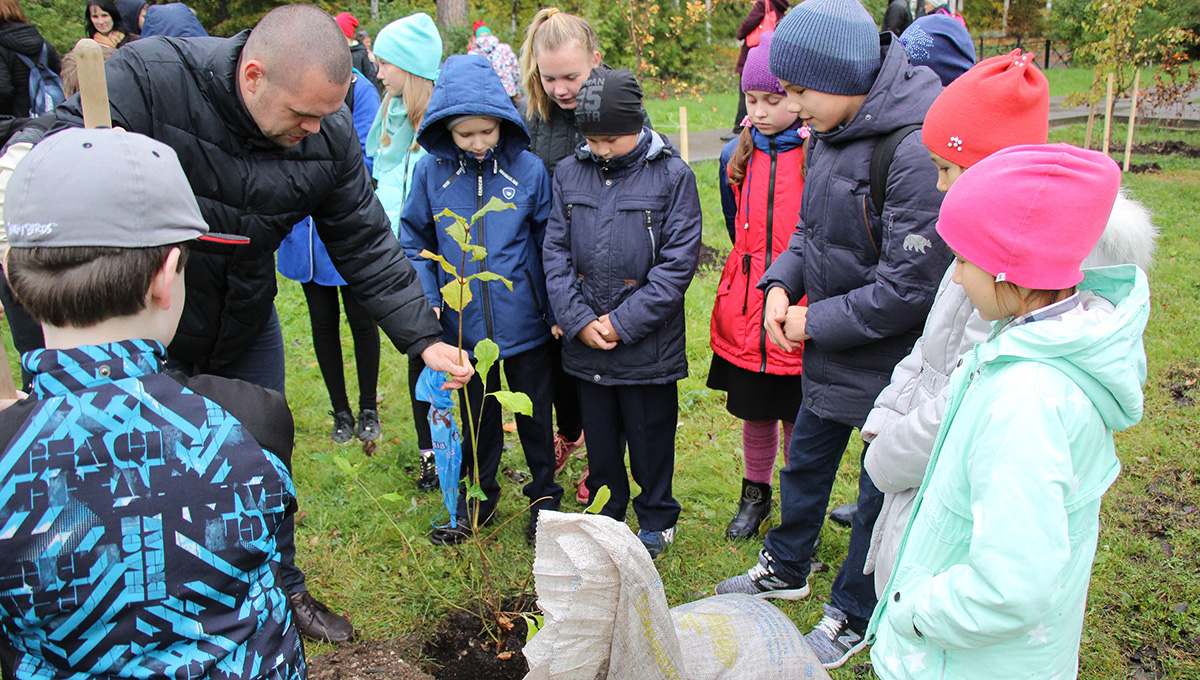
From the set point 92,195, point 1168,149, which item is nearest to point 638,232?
point 92,195

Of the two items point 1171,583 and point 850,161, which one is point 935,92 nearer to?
point 850,161

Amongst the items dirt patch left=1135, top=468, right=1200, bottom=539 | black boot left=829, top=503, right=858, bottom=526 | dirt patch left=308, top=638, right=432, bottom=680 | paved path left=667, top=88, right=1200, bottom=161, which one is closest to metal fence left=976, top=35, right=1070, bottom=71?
paved path left=667, top=88, right=1200, bottom=161

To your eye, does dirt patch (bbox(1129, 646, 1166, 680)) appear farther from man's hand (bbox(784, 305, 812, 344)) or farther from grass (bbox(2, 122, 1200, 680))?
man's hand (bbox(784, 305, 812, 344))

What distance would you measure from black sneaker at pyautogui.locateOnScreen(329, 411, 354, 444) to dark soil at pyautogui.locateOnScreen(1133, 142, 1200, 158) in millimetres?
12260

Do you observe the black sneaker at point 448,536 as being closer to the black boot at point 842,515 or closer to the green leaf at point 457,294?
the green leaf at point 457,294

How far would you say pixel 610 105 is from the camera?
8.80ft

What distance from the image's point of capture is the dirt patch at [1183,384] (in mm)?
4211

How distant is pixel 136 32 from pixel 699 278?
648 centimetres

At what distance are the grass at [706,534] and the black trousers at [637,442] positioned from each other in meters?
0.23

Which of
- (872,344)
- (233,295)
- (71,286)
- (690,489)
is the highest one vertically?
(71,286)

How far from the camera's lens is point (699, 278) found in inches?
244

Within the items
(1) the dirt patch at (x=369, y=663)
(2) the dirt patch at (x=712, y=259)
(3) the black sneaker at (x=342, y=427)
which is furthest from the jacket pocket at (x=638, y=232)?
(2) the dirt patch at (x=712, y=259)

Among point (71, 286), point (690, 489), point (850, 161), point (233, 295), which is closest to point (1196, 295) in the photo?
point (690, 489)

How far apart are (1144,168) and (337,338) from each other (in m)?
10.9
